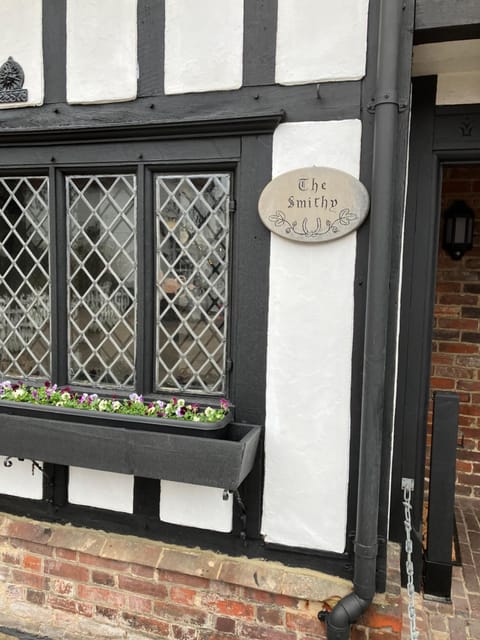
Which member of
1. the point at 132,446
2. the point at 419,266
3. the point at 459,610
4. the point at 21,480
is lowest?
the point at 459,610

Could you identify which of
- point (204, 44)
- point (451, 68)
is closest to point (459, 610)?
point (451, 68)

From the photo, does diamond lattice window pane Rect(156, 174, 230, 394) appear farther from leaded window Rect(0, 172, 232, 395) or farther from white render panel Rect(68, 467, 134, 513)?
white render panel Rect(68, 467, 134, 513)

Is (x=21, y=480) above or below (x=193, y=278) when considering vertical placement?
below

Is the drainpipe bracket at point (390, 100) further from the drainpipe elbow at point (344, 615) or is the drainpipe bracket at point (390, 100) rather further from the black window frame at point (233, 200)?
the drainpipe elbow at point (344, 615)

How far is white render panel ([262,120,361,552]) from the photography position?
230 centimetres

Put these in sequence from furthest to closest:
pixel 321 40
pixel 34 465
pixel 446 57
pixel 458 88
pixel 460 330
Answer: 1. pixel 460 330
2. pixel 34 465
3. pixel 458 88
4. pixel 446 57
5. pixel 321 40

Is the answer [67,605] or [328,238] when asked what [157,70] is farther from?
[67,605]

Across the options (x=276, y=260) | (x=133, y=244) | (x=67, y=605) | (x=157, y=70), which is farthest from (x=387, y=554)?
(x=157, y=70)

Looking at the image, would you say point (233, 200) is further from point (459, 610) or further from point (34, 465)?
point (459, 610)

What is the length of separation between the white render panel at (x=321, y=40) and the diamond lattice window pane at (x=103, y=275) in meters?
1.04

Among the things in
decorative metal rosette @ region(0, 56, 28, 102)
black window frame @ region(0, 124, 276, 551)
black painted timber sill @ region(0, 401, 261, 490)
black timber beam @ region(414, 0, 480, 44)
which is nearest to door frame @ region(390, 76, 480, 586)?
black timber beam @ region(414, 0, 480, 44)

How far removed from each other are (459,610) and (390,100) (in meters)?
2.78

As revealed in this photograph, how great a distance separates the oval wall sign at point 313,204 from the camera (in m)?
2.23

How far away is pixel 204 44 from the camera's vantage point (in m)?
2.37
